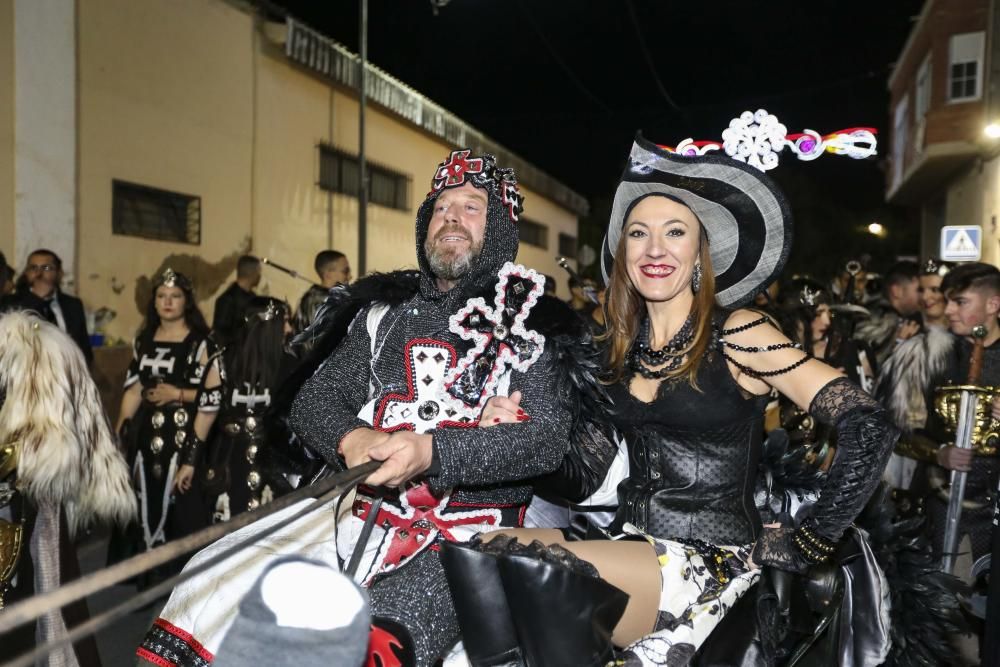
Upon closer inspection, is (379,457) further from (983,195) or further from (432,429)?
(983,195)

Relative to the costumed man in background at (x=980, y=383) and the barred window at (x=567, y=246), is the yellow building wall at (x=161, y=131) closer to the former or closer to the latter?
the costumed man in background at (x=980, y=383)

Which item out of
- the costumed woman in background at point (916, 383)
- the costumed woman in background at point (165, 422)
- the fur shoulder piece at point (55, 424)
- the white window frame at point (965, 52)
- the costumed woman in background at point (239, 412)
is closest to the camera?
the fur shoulder piece at point (55, 424)

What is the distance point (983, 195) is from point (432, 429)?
67.1 feet

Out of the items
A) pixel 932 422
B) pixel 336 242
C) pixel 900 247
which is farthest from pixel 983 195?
pixel 900 247

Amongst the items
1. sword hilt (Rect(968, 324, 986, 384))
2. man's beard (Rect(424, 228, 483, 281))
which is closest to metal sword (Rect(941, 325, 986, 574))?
sword hilt (Rect(968, 324, 986, 384))

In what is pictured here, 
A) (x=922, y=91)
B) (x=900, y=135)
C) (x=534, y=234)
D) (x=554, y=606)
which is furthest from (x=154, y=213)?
(x=900, y=135)

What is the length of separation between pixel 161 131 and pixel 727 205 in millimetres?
10303

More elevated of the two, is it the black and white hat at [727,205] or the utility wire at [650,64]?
the utility wire at [650,64]

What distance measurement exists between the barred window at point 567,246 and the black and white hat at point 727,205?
34.8 metres

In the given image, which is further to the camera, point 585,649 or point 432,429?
point 432,429

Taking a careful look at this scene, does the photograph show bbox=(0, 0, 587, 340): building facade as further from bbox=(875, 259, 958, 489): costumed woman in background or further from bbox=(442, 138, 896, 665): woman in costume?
bbox=(875, 259, 958, 489): costumed woman in background

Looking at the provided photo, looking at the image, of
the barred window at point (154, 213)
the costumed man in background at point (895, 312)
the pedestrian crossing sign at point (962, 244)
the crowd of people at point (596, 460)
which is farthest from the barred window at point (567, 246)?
the crowd of people at point (596, 460)

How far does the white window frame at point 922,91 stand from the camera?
2336cm

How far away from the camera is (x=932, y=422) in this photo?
578 centimetres
